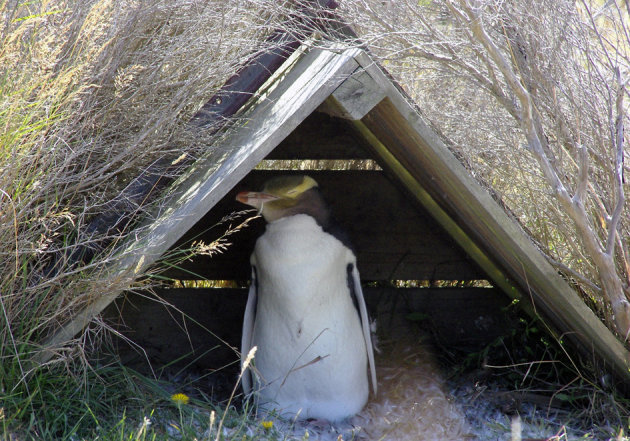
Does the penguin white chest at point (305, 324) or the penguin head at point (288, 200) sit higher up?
the penguin head at point (288, 200)

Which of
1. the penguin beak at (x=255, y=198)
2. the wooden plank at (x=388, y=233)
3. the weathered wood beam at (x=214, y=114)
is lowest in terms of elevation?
the wooden plank at (x=388, y=233)

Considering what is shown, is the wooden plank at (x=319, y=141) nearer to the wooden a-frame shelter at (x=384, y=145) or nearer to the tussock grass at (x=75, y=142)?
the wooden a-frame shelter at (x=384, y=145)

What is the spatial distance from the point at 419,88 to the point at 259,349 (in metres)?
1.45

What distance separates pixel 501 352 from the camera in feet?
11.2

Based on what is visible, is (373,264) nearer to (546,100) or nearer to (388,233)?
(388,233)

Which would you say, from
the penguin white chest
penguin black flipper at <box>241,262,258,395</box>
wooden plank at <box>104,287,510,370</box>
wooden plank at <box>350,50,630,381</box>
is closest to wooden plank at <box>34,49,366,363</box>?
wooden plank at <box>350,50,630,381</box>

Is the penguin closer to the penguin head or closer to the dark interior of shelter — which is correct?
the penguin head

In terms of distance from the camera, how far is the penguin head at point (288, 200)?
293 centimetres

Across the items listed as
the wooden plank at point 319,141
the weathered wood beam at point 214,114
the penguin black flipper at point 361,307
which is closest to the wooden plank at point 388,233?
the wooden plank at point 319,141

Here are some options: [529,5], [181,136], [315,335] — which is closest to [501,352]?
[315,335]

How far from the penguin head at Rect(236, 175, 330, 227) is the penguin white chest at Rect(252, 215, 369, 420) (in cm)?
4

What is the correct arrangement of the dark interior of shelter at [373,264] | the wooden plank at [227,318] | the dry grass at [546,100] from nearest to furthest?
the dry grass at [546,100]
the wooden plank at [227,318]
the dark interior of shelter at [373,264]

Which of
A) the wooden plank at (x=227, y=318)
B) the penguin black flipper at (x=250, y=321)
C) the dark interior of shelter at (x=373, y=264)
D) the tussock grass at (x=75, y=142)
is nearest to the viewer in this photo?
the tussock grass at (x=75, y=142)

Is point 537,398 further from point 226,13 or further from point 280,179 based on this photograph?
point 226,13
